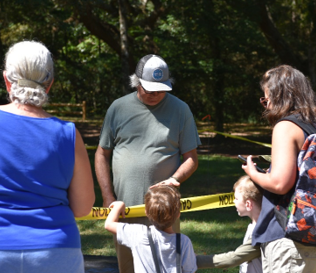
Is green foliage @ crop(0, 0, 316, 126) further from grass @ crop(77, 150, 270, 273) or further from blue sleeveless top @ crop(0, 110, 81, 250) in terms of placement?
blue sleeveless top @ crop(0, 110, 81, 250)

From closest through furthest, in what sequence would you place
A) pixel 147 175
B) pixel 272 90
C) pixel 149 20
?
pixel 272 90 < pixel 147 175 < pixel 149 20

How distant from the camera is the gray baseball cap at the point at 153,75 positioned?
11.7 feet

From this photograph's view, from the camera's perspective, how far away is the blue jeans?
2143mm

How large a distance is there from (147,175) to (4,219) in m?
1.60

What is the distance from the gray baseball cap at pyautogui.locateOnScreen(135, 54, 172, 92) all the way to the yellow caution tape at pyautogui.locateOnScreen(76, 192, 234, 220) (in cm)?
89

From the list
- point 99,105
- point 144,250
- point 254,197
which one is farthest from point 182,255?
point 99,105

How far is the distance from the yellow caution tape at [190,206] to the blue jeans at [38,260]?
4.57 feet

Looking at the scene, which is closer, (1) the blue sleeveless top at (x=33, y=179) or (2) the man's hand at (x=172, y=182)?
(1) the blue sleeveless top at (x=33, y=179)

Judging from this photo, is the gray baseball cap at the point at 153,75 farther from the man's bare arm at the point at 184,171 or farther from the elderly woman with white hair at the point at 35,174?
the elderly woman with white hair at the point at 35,174

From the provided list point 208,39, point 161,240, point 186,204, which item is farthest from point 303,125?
point 208,39

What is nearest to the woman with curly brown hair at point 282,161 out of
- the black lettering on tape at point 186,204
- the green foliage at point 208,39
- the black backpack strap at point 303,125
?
the black backpack strap at point 303,125

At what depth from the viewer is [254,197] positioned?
3.06 m

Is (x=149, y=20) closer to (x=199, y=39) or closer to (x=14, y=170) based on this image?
(x=199, y=39)

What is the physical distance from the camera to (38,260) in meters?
2.18
